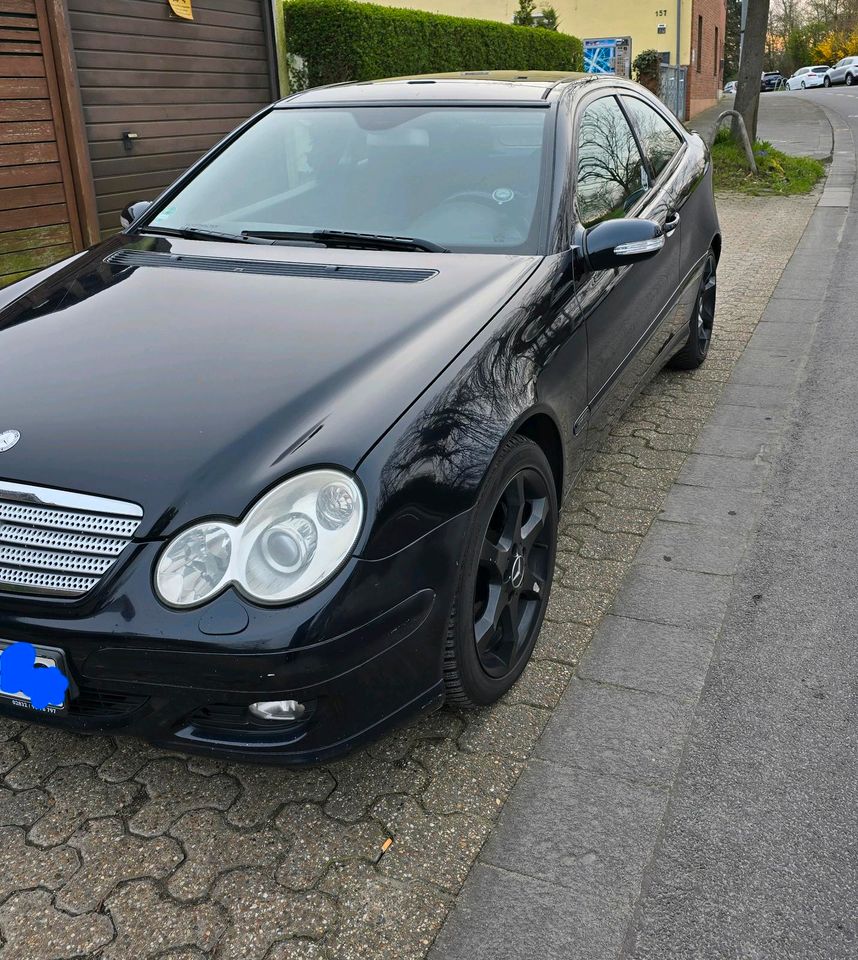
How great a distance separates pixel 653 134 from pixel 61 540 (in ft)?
11.6

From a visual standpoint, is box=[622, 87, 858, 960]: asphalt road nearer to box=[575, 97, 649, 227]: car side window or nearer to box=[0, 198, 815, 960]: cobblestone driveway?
box=[0, 198, 815, 960]: cobblestone driveway

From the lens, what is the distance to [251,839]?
2211 millimetres

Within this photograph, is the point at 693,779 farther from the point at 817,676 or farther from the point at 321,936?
the point at 321,936

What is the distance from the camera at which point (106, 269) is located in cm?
305

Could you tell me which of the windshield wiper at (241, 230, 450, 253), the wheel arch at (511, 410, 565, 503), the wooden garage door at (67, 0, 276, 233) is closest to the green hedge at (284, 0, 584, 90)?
the wooden garage door at (67, 0, 276, 233)

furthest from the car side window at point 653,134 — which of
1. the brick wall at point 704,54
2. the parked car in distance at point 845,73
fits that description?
the parked car in distance at point 845,73

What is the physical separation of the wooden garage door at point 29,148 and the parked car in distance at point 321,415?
402 cm

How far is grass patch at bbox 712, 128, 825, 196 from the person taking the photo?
12.4 meters

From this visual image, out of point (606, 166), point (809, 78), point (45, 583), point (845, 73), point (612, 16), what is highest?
point (612, 16)

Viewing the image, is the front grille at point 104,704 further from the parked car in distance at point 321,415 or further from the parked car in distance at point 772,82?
the parked car in distance at point 772,82

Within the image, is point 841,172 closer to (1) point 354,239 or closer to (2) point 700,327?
(2) point 700,327

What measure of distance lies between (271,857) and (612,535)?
1.91m

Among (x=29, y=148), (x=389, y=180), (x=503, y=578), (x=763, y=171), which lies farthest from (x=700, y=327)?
(x=763, y=171)

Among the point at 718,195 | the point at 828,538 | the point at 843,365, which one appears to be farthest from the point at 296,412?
the point at 718,195
